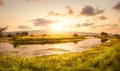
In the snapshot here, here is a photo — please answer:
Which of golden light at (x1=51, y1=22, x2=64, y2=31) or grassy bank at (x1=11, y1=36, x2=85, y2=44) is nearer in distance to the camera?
Answer: grassy bank at (x1=11, y1=36, x2=85, y2=44)

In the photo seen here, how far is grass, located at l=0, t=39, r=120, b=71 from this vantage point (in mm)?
6332

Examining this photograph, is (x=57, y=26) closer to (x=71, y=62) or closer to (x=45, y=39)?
(x=45, y=39)

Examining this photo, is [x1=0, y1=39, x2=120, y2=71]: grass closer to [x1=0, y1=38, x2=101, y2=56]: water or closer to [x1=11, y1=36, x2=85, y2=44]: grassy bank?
[x1=0, y1=38, x2=101, y2=56]: water

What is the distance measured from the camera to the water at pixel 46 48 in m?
6.71

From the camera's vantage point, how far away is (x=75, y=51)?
269 inches

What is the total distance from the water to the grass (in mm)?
178

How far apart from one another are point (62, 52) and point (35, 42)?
830mm

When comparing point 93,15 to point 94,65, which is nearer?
point 94,65

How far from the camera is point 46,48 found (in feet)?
23.1

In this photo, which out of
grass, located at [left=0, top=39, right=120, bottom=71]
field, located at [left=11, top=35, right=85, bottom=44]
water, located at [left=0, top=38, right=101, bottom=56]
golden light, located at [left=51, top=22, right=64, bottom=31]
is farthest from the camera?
golden light, located at [left=51, top=22, right=64, bottom=31]

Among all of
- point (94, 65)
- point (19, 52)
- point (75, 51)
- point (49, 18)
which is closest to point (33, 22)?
point (49, 18)

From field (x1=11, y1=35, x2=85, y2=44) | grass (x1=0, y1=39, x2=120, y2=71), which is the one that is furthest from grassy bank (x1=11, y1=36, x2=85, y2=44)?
grass (x1=0, y1=39, x2=120, y2=71)

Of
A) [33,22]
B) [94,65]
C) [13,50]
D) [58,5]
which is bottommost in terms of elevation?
[94,65]

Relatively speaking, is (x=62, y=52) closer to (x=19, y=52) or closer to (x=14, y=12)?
(x=19, y=52)
